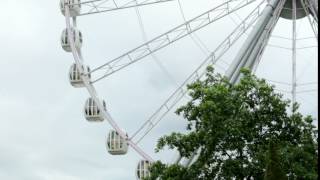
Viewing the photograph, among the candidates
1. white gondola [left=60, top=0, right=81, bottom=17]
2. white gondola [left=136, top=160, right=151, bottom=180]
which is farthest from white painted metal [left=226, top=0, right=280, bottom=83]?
white gondola [left=60, top=0, right=81, bottom=17]

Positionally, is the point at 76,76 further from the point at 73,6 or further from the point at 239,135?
the point at 239,135

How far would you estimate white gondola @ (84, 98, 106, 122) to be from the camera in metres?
44.3

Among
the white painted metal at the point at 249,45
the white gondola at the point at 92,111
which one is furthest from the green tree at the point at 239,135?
the white gondola at the point at 92,111

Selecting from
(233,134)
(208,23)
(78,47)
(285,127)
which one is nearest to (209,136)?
(233,134)

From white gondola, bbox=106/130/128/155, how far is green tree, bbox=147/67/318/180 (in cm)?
510

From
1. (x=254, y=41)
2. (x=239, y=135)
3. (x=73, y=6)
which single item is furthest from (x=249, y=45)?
(x=73, y=6)

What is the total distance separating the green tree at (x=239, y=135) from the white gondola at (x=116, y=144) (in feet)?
16.7

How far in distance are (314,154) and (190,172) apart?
4935mm

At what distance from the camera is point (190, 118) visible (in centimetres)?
3822

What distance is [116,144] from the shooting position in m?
43.8

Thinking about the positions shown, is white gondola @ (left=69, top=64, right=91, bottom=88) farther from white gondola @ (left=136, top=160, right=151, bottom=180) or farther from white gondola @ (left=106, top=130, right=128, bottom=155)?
white gondola @ (left=136, top=160, right=151, bottom=180)

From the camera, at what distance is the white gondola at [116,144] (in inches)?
1714

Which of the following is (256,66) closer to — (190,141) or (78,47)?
(190,141)

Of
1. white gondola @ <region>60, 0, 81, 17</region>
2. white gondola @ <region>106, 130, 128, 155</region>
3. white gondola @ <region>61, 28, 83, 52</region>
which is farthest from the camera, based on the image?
white gondola @ <region>60, 0, 81, 17</region>
